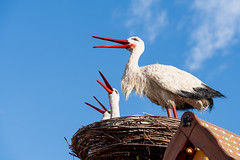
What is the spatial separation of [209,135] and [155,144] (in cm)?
150

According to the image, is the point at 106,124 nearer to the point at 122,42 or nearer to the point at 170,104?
the point at 170,104

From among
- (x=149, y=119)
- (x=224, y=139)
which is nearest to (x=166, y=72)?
(x=149, y=119)

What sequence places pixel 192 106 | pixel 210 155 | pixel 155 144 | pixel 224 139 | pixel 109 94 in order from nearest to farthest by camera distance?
pixel 210 155 < pixel 224 139 < pixel 155 144 < pixel 109 94 < pixel 192 106

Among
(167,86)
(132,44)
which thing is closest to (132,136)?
(167,86)

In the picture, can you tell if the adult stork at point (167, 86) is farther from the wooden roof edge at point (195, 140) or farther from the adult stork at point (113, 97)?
the wooden roof edge at point (195, 140)

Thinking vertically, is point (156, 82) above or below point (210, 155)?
above

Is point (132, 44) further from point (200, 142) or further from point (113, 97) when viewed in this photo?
point (200, 142)

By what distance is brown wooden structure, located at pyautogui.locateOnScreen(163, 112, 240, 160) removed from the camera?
1.56m

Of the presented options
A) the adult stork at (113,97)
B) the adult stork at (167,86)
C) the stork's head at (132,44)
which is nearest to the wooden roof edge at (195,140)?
the adult stork at (113,97)

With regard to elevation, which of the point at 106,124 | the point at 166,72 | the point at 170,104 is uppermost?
the point at 166,72

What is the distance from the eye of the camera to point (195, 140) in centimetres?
166

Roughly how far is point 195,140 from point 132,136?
1.45 m

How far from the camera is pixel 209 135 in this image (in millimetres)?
1594

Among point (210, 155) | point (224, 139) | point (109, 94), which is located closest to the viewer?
point (210, 155)
